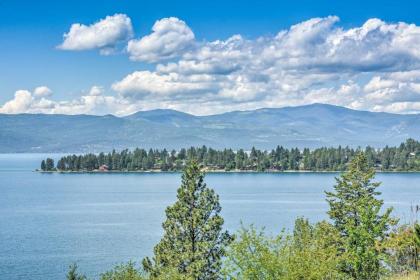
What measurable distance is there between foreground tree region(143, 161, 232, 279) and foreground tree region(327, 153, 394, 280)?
906cm

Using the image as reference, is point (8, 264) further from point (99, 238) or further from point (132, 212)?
point (132, 212)

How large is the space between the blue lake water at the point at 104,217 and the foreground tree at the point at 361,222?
2.79m

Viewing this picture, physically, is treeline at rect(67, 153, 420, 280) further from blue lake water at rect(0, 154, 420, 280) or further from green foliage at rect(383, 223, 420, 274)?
blue lake water at rect(0, 154, 420, 280)

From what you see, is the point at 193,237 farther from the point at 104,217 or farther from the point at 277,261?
the point at 104,217

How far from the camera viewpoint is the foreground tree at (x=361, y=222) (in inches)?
1368

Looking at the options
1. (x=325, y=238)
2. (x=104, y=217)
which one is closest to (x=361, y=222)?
(x=325, y=238)

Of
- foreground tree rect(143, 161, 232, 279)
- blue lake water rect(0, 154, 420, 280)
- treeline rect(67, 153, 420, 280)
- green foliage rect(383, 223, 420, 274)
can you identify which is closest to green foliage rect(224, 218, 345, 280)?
treeline rect(67, 153, 420, 280)

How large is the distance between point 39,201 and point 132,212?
3940 centimetres

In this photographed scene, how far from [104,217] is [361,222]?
286 feet

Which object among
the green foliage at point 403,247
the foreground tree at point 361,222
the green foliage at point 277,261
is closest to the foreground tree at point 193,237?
the foreground tree at point 361,222

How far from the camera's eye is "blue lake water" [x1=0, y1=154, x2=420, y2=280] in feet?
248

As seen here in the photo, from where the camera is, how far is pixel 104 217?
4771 inches

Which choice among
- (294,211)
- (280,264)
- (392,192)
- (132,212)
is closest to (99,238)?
(132,212)

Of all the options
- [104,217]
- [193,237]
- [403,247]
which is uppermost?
[403,247]
